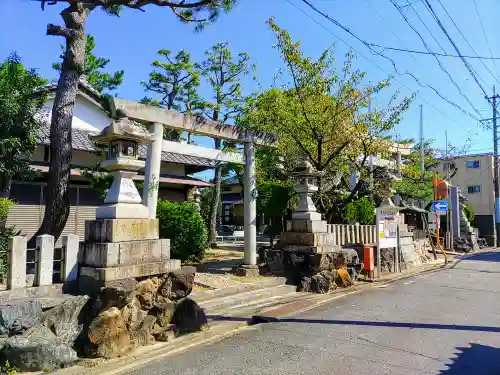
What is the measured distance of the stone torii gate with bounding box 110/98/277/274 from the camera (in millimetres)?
9053

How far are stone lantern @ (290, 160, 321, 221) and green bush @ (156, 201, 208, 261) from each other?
11.3ft

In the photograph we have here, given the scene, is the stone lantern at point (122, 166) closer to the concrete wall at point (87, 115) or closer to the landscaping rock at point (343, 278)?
the landscaping rock at point (343, 278)

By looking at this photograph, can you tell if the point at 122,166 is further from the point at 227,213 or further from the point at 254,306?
the point at 227,213

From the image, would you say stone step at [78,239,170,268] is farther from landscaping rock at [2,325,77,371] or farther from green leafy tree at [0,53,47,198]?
green leafy tree at [0,53,47,198]

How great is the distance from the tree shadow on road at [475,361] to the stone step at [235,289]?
4.78 meters

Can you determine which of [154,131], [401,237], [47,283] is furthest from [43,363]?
[401,237]

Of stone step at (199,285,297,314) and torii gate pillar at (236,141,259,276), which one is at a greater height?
torii gate pillar at (236,141,259,276)

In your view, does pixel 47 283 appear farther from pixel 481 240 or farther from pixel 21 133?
pixel 481 240

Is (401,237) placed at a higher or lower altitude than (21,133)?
lower

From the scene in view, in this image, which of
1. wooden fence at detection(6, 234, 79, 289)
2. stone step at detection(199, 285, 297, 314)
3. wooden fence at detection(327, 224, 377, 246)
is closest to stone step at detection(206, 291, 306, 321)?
stone step at detection(199, 285, 297, 314)

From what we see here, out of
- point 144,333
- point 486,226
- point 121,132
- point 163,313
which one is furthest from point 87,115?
point 486,226

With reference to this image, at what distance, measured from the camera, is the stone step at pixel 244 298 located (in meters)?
8.27

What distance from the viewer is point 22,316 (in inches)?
200

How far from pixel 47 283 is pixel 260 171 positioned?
10401mm
